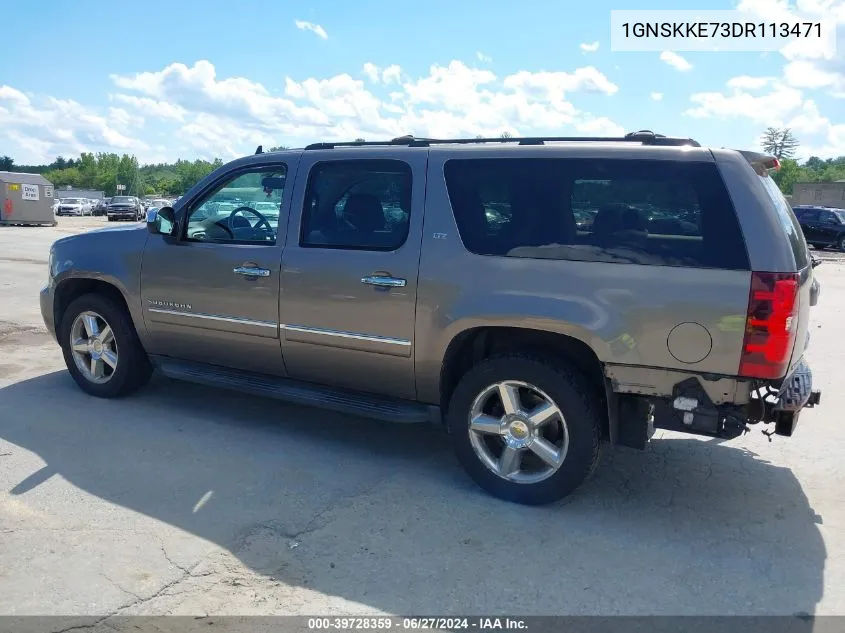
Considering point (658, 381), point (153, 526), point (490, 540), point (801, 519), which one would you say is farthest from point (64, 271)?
point (801, 519)

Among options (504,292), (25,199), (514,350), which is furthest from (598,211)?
(25,199)

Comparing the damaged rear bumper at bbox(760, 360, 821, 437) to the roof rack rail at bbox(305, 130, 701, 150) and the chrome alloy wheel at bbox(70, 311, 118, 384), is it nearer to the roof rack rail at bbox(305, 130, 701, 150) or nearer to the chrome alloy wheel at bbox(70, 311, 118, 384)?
the roof rack rail at bbox(305, 130, 701, 150)

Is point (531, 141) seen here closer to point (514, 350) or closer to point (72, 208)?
point (514, 350)

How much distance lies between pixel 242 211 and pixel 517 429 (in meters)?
2.48

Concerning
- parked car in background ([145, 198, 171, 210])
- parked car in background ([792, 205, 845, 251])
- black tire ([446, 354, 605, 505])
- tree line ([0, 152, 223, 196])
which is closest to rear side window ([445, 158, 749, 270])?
black tire ([446, 354, 605, 505])

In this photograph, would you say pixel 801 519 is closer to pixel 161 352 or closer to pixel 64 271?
pixel 161 352

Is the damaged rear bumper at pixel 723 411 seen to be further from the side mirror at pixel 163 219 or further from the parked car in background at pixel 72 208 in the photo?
the parked car in background at pixel 72 208

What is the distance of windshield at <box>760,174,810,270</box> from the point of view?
356 centimetres

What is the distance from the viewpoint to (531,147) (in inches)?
158

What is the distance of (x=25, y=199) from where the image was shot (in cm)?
3425

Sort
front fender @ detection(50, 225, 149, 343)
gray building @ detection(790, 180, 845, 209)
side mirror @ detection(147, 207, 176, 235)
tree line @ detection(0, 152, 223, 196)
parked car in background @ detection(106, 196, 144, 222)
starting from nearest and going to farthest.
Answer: side mirror @ detection(147, 207, 176, 235), front fender @ detection(50, 225, 149, 343), parked car in background @ detection(106, 196, 144, 222), gray building @ detection(790, 180, 845, 209), tree line @ detection(0, 152, 223, 196)

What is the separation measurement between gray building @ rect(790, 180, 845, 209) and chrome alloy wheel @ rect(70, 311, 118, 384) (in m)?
56.0

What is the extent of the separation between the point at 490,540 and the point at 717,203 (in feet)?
6.45


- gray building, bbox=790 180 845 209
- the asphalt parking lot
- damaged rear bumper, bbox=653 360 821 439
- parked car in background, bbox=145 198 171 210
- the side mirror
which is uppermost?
gray building, bbox=790 180 845 209
